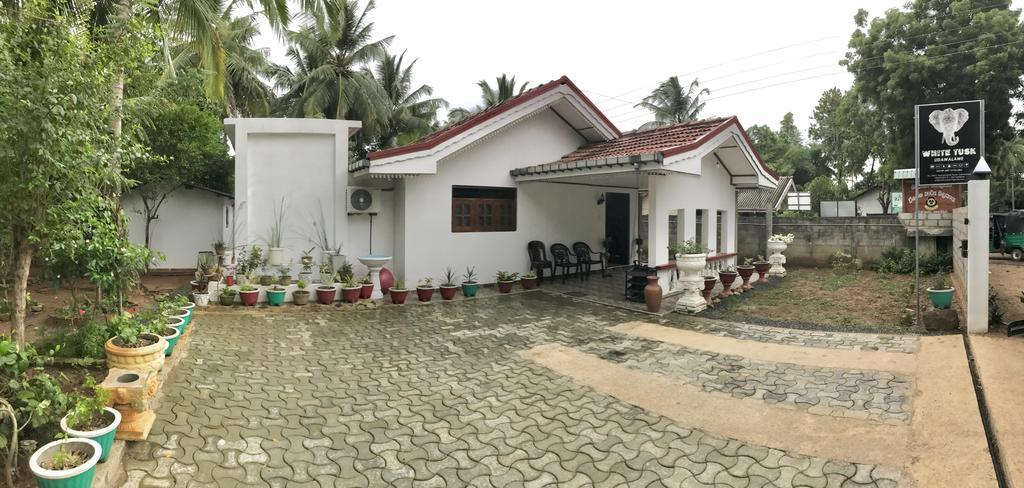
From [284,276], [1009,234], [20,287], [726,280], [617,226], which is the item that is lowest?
[726,280]

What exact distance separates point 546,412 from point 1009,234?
2091 centimetres

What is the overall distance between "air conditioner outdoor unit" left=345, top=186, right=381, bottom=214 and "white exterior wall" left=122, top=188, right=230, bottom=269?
19.6 ft

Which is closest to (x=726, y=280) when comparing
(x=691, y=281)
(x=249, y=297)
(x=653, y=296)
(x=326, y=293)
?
(x=691, y=281)

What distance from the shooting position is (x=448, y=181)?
10.4 m

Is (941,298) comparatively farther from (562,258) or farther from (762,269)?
(562,258)

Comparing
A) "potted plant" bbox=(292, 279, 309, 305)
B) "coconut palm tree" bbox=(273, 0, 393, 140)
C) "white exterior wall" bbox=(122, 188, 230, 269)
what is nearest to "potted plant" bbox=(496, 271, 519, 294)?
"potted plant" bbox=(292, 279, 309, 305)

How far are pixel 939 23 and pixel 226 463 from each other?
A: 24513 millimetres

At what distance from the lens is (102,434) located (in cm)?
298

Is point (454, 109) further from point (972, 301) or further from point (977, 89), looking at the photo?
point (972, 301)

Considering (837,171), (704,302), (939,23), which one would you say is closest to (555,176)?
(704,302)

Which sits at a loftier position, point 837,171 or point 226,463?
point 837,171

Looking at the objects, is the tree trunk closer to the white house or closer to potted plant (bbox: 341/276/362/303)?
potted plant (bbox: 341/276/362/303)

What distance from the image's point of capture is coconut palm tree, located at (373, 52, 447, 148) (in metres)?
25.2

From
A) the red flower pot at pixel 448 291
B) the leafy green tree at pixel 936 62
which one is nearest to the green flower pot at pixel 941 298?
the red flower pot at pixel 448 291
